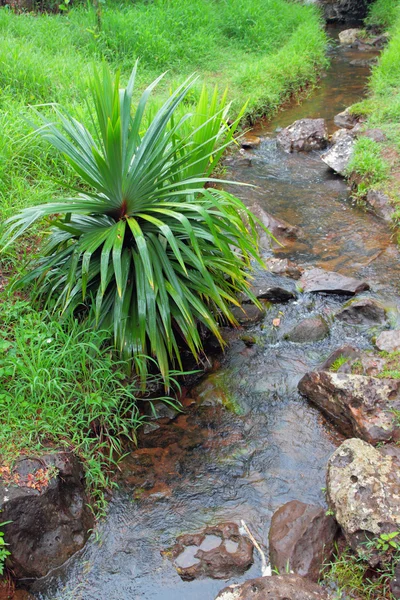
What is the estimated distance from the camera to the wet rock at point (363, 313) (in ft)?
14.8

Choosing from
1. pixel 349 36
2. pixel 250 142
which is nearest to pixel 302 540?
pixel 250 142

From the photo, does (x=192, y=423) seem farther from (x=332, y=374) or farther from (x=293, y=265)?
(x=293, y=265)

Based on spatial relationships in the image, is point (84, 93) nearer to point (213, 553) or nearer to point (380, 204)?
point (380, 204)

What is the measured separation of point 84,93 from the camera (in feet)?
21.9

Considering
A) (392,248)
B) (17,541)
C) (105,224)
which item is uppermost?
(105,224)

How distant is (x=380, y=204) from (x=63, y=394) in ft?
15.0

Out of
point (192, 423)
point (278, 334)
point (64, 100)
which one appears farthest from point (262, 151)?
point (192, 423)

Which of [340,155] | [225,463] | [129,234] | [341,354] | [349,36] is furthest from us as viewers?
[349,36]

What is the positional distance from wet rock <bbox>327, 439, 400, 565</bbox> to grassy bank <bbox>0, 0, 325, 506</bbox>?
136 cm

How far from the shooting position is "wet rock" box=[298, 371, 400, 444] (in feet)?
10.9

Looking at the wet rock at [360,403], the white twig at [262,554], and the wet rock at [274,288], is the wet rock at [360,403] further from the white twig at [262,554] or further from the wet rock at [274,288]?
the wet rock at [274,288]

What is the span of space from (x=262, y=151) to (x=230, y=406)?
539cm

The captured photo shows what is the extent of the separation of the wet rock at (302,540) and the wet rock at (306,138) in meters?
6.26

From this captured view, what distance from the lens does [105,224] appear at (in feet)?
12.2
